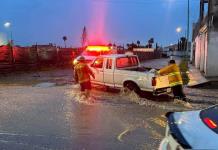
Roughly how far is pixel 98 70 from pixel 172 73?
368 cm

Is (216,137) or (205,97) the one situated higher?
(216,137)

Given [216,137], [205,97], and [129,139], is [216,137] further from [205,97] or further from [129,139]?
[205,97]

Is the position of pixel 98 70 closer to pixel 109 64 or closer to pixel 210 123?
pixel 109 64

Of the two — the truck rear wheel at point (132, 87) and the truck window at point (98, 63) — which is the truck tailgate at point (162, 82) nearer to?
the truck rear wheel at point (132, 87)

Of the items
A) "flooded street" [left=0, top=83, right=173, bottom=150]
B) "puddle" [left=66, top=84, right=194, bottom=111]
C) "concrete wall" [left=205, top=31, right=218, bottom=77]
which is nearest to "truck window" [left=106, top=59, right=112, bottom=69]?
"puddle" [left=66, top=84, right=194, bottom=111]

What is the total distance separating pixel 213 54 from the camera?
24344mm

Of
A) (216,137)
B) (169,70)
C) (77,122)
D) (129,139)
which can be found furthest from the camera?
(169,70)

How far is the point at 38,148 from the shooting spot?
835 centimetres

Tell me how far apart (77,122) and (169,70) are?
548cm

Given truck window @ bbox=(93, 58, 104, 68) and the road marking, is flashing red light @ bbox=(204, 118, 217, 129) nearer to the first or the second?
the road marking

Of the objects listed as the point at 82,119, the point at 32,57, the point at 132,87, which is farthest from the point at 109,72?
the point at 32,57

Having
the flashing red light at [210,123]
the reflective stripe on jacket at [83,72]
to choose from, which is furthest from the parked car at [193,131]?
the reflective stripe on jacket at [83,72]

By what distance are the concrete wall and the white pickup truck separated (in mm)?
7487

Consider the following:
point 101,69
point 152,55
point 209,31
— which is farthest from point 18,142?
point 152,55
